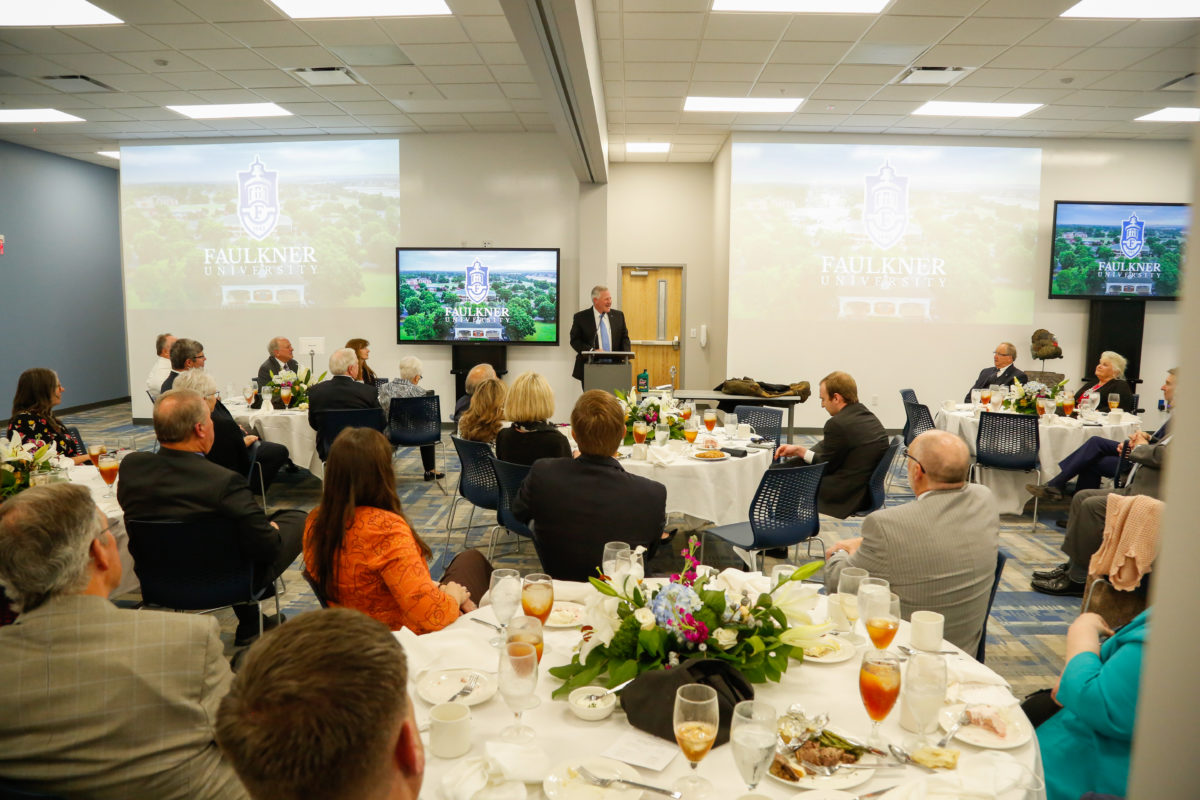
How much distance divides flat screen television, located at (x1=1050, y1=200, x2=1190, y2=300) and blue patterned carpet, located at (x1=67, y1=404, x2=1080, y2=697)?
14.2ft

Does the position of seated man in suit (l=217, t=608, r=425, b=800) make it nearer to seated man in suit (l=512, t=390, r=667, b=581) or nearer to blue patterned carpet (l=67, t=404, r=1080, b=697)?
seated man in suit (l=512, t=390, r=667, b=581)

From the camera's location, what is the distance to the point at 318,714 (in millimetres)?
935

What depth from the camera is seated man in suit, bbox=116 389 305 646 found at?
319 centimetres

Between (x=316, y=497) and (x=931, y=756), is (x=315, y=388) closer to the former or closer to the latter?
(x=316, y=497)

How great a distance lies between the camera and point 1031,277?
390 inches

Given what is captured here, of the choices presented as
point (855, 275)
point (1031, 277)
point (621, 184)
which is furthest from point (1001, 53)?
point (621, 184)

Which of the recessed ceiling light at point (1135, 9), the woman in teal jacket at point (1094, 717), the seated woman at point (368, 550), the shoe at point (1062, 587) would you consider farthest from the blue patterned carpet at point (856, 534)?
the recessed ceiling light at point (1135, 9)

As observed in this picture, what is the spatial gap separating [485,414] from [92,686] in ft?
11.9

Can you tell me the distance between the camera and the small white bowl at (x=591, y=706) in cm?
168

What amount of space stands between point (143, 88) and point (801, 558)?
8205 mm

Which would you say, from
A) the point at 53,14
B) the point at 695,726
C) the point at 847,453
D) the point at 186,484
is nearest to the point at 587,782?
the point at 695,726

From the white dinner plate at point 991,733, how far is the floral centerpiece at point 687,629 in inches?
12.6

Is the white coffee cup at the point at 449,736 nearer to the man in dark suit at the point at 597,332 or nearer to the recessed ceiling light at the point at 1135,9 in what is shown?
the recessed ceiling light at the point at 1135,9

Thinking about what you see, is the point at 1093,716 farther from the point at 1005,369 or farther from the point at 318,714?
the point at 1005,369
